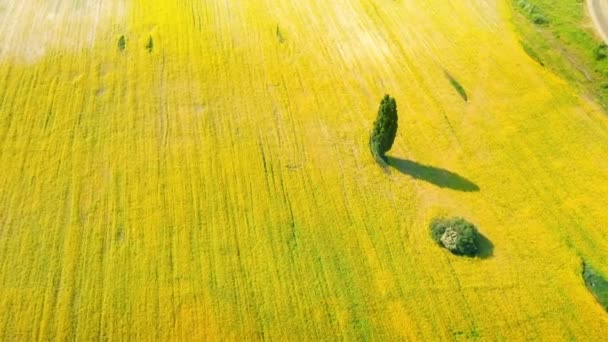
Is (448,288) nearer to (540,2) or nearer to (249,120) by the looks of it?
(249,120)

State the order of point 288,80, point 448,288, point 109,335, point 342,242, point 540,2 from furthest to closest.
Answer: point 540,2
point 288,80
point 342,242
point 448,288
point 109,335

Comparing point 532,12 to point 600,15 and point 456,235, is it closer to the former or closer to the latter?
point 600,15

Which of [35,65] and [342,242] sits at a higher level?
[35,65]

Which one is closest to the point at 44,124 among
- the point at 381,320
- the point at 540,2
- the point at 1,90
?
the point at 1,90

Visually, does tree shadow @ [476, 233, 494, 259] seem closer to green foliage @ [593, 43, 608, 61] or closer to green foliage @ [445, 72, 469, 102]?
green foliage @ [445, 72, 469, 102]

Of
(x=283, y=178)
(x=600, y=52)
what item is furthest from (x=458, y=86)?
(x=283, y=178)

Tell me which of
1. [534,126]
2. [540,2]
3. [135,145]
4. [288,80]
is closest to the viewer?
[135,145]
